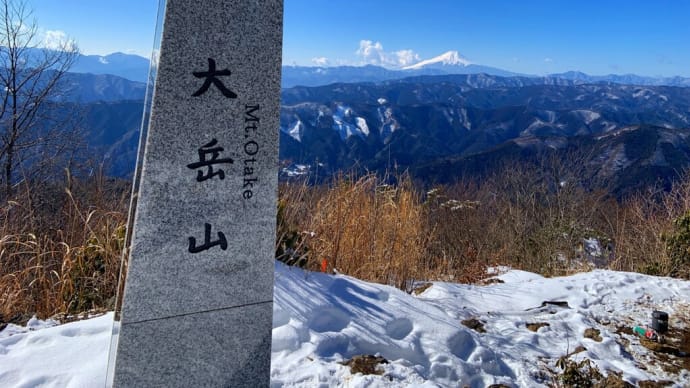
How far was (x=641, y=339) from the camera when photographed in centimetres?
267

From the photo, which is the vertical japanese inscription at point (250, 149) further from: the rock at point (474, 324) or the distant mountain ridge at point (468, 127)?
the distant mountain ridge at point (468, 127)

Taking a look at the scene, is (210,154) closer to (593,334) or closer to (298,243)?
(298,243)

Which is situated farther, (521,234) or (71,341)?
(521,234)

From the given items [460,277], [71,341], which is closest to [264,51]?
[71,341]

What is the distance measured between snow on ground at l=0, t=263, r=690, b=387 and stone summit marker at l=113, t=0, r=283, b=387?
0.45 meters

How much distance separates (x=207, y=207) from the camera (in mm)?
1392

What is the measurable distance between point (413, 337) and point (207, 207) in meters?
1.46

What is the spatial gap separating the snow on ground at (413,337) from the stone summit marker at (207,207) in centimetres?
45

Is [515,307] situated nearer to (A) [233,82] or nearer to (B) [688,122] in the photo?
(A) [233,82]

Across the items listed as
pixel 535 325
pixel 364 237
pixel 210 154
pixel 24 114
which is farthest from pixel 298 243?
pixel 24 114

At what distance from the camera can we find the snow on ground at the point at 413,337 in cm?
183

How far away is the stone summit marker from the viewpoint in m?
1.30

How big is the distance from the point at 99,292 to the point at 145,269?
1658 mm

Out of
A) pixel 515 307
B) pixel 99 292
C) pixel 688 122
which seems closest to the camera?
pixel 99 292
